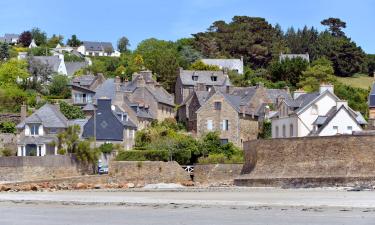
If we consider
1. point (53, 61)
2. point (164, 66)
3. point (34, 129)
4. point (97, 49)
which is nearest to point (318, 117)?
point (34, 129)

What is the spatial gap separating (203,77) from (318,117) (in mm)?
28222

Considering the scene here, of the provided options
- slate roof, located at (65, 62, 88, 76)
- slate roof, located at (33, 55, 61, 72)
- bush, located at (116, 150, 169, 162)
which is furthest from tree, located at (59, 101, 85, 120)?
slate roof, located at (65, 62, 88, 76)

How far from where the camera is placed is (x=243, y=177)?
52.2 meters

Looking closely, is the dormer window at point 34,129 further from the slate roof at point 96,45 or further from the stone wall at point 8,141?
the slate roof at point 96,45

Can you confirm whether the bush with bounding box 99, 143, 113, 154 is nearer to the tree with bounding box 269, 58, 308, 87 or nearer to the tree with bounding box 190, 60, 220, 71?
the tree with bounding box 190, 60, 220, 71

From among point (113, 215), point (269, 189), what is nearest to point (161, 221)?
point (113, 215)

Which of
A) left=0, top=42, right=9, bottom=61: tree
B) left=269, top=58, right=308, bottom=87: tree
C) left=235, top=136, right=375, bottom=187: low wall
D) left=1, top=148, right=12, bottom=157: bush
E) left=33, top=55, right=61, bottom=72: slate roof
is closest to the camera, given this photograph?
left=235, top=136, right=375, bottom=187: low wall

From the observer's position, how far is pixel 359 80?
108812mm

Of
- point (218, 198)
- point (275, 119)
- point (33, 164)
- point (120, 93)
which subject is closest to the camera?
point (218, 198)

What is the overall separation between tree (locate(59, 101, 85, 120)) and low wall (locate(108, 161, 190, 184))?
46.0ft

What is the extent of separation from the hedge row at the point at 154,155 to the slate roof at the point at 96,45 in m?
93.6

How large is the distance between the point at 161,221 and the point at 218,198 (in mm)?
10352

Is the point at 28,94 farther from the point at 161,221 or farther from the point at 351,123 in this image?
the point at 161,221

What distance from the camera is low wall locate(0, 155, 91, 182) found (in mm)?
55562
